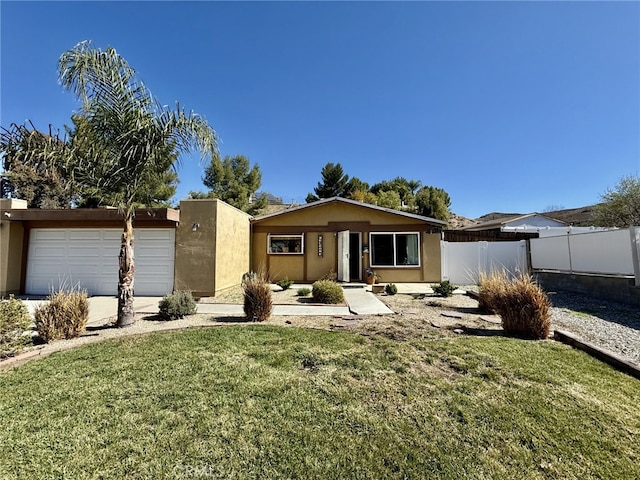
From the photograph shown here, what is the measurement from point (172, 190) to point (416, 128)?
1781cm

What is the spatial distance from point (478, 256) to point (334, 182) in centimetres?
2196

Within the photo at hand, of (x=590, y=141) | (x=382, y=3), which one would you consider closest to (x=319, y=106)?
(x=382, y=3)

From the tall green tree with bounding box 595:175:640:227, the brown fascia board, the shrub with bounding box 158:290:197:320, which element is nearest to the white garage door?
the brown fascia board

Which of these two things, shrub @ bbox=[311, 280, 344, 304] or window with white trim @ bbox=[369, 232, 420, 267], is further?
window with white trim @ bbox=[369, 232, 420, 267]

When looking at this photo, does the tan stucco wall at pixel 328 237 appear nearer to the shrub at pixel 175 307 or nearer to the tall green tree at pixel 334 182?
the shrub at pixel 175 307

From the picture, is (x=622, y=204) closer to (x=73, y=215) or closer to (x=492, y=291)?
(x=492, y=291)

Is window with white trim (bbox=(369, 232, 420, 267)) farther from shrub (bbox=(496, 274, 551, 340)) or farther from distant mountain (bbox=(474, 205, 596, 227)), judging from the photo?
distant mountain (bbox=(474, 205, 596, 227))

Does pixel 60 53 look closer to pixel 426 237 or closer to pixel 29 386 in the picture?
pixel 29 386

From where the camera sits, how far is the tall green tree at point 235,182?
2748cm

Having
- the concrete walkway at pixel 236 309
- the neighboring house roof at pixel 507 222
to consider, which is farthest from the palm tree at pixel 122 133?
the neighboring house roof at pixel 507 222

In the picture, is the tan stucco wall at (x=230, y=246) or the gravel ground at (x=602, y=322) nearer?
the gravel ground at (x=602, y=322)

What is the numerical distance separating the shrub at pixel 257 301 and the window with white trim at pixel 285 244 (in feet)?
24.6

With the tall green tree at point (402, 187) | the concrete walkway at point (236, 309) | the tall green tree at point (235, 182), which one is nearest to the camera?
the concrete walkway at point (236, 309)

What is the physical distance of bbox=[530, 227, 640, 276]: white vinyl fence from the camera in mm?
8961
